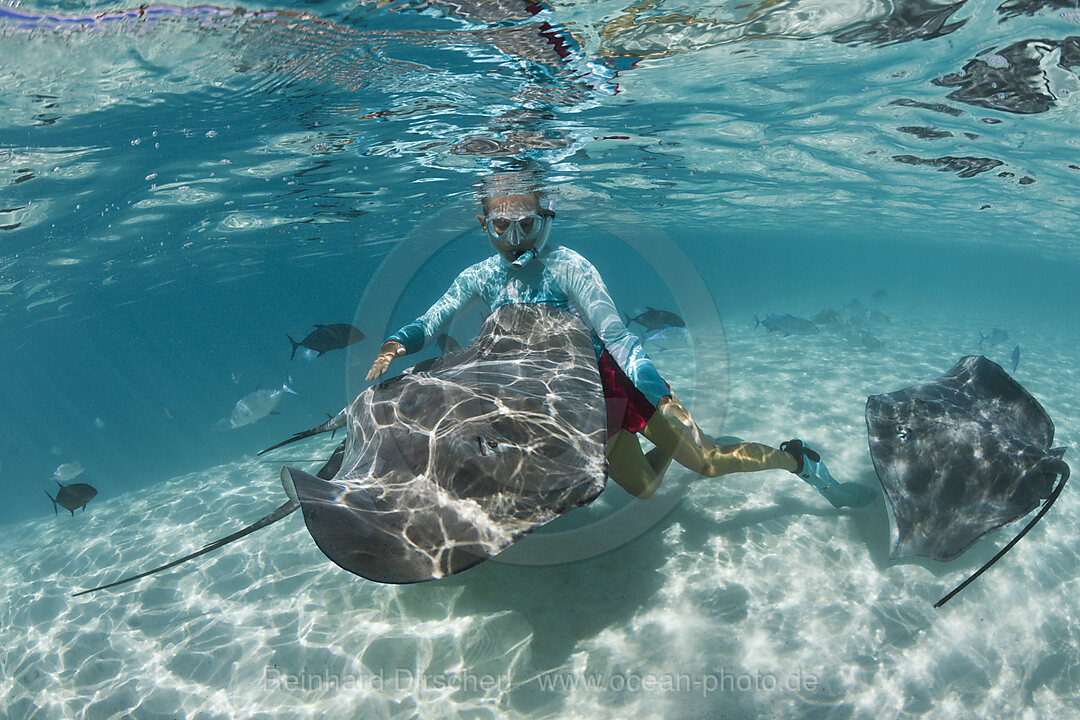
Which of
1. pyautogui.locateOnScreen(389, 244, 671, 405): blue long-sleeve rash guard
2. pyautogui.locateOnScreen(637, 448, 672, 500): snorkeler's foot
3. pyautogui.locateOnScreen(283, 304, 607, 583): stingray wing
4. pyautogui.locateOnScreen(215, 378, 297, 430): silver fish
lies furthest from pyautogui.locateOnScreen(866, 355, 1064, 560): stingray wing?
pyautogui.locateOnScreen(215, 378, 297, 430): silver fish

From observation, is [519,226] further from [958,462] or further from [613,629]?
[958,462]

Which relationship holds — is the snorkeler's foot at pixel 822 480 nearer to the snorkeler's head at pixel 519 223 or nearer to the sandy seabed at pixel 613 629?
the sandy seabed at pixel 613 629

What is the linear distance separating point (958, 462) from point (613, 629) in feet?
12.6

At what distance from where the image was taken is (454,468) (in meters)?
2.76

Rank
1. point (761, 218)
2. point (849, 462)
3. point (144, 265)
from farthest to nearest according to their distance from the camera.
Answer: point (761, 218), point (144, 265), point (849, 462)

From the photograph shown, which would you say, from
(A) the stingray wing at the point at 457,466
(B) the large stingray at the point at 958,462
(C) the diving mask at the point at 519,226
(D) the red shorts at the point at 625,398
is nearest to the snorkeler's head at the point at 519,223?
(C) the diving mask at the point at 519,226

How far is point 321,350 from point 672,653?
8.32m

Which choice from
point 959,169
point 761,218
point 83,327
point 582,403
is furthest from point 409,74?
point 83,327

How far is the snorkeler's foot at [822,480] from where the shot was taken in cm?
522

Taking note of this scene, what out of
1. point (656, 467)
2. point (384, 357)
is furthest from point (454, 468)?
point (656, 467)

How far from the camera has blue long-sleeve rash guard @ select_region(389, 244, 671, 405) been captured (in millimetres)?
4332

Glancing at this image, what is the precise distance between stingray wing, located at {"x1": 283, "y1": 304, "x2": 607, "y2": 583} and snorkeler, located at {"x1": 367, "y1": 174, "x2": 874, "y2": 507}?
93cm

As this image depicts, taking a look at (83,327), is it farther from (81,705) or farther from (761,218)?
(761,218)

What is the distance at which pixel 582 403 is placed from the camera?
322 cm
